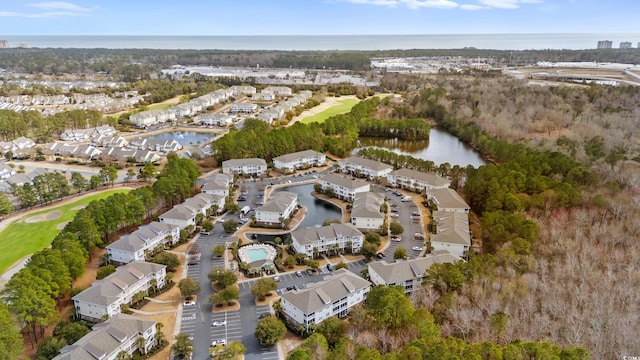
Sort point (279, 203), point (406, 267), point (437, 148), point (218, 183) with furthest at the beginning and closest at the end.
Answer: point (437, 148)
point (218, 183)
point (279, 203)
point (406, 267)

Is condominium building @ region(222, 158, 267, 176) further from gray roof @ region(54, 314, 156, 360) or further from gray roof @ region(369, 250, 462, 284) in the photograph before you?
gray roof @ region(54, 314, 156, 360)

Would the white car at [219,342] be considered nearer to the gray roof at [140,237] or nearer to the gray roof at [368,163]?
the gray roof at [140,237]

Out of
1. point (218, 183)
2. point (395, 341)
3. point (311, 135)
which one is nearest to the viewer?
point (395, 341)

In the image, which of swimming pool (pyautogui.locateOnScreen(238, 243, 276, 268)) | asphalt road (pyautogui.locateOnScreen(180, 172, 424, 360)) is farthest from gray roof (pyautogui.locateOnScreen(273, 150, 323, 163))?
swimming pool (pyautogui.locateOnScreen(238, 243, 276, 268))

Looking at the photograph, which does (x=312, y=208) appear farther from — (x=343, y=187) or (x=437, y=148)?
(x=437, y=148)

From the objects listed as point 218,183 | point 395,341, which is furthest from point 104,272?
point 395,341

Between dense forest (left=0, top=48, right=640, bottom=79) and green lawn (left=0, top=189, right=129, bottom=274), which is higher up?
dense forest (left=0, top=48, right=640, bottom=79)

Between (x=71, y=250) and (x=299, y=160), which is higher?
(x=299, y=160)
